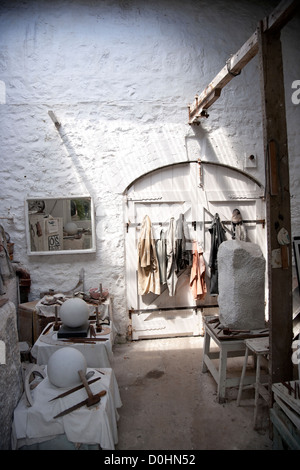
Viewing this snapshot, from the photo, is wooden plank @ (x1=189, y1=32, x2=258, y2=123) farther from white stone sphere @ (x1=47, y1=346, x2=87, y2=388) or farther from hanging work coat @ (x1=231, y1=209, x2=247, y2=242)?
white stone sphere @ (x1=47, y1=346, x2=87, y2=388)

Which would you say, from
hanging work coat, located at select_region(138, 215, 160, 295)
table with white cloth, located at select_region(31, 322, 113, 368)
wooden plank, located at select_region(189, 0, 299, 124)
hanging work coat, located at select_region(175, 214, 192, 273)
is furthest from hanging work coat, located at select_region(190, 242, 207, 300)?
wooden plank, located at select_region(189, 0, 299, 124)

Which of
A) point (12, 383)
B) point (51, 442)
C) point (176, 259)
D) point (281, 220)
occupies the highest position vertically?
point (281, 220)

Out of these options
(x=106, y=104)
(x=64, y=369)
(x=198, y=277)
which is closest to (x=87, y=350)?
(x=64, y=369)

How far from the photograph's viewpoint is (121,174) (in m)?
5.30

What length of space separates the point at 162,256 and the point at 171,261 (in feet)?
0.58

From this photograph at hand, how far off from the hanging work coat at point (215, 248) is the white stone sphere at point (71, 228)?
89.8 inches

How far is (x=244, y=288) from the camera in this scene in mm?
3748

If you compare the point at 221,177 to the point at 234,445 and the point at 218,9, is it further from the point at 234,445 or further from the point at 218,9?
the point at 234,445

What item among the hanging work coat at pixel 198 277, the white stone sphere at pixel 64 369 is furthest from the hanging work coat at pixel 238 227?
the white stone sphere at pixel 64 369

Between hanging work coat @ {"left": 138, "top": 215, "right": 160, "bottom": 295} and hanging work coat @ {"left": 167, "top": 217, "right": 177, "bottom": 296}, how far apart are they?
0.20 m

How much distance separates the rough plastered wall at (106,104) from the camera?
5176mm

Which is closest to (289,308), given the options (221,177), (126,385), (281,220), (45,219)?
(281,220)

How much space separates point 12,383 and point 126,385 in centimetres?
179

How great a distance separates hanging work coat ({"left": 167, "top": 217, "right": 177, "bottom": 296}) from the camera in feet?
17.1
